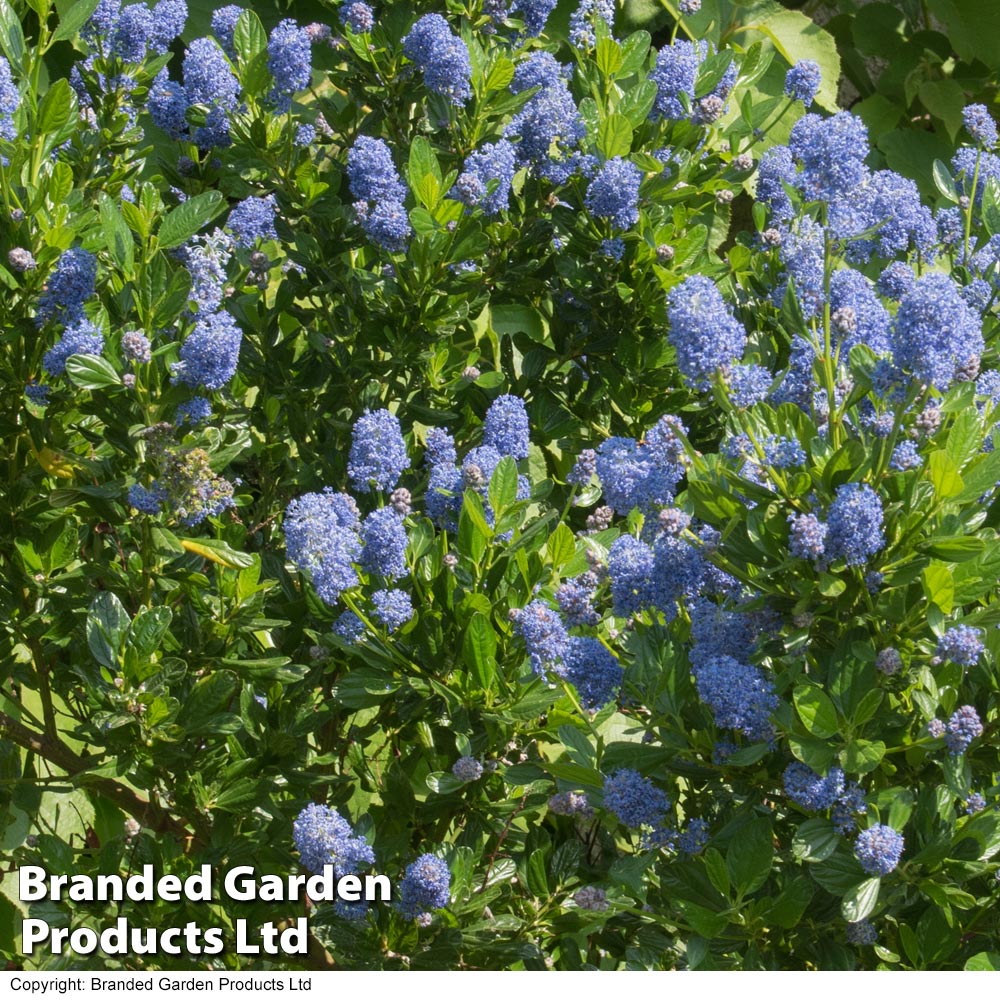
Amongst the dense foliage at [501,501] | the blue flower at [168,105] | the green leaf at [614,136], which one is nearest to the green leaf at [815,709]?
the dense foliage at [501,501]

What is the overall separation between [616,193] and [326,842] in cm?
111

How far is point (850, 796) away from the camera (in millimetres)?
1618

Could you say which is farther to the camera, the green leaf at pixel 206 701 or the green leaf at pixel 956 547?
the green leaf at pixel 206 701

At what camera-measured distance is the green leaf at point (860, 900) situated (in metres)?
1.57

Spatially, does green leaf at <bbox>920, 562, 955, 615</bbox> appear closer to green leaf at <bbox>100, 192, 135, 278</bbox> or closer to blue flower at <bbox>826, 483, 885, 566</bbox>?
blue flower at <bbox>826, 483, 885, 566</bbox>

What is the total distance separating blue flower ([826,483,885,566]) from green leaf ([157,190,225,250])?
1064 mm

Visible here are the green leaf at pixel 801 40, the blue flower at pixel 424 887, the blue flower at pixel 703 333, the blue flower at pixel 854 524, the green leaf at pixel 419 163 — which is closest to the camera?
the blue flower at pixel 854 524

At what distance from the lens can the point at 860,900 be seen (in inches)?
62.3

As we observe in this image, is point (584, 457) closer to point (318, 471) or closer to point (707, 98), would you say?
point (318, 471)

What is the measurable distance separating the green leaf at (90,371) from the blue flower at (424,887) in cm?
76

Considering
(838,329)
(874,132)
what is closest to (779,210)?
(838,329)

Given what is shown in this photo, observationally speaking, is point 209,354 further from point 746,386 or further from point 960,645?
point 960,645

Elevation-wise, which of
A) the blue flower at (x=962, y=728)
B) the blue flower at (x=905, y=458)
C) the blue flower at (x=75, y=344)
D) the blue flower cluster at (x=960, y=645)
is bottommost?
the blue flower at (x=962, y=728)

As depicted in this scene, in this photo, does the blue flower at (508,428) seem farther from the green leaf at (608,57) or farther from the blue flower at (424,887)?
the green leaf at (608,57)
